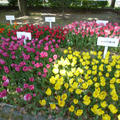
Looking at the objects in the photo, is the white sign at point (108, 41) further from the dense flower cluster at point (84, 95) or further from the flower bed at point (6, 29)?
the flower bed at point (6, 29)

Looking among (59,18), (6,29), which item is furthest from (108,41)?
(59,18)

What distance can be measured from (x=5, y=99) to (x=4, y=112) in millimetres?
201

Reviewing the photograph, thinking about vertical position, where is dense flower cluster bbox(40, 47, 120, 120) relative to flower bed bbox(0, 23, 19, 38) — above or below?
below

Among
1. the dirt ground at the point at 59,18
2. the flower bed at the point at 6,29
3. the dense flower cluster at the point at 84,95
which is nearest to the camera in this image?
the dense flower cluster at the point at 84,95

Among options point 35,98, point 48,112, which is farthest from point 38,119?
point 35,98

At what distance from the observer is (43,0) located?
12.7 m

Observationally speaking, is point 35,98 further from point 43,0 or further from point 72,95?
point 43,0

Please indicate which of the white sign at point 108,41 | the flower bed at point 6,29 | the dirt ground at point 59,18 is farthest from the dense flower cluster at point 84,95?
the dirt ground at point 59,18

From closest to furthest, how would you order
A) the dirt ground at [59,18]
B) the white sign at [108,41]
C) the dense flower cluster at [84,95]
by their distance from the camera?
the dense flower cluster at [84,95] < the white sign at [108,41] < the dirt ground at [59,18]

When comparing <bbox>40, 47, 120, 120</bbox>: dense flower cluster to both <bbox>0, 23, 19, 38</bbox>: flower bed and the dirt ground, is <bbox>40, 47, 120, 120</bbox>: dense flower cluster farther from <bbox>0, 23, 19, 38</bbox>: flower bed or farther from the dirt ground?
the dirt ground

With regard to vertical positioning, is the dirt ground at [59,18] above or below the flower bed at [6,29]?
above

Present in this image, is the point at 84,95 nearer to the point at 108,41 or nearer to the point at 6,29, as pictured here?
the point at 108,41

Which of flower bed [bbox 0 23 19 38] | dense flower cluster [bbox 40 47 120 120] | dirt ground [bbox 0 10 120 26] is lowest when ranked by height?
dense flower cluster [bbox 40 47 120 120]

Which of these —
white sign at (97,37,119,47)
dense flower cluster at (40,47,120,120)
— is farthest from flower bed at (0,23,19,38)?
white sign at (97,37,119,47)
